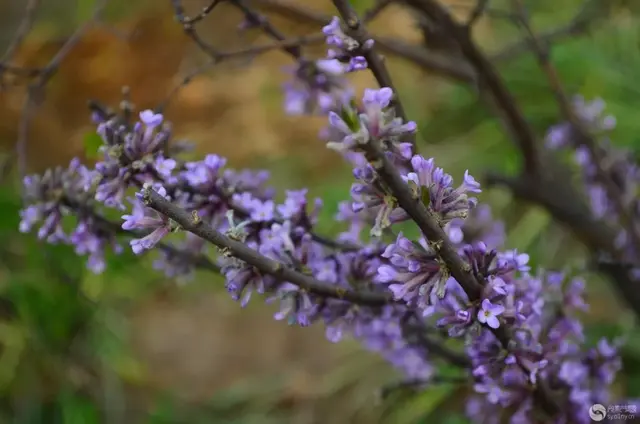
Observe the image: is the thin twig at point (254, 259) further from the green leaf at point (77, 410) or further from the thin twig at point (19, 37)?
the green leaf at point (77, 410)

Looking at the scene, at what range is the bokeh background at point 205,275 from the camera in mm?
762

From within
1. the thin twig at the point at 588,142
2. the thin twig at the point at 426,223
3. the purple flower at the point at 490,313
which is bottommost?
the thin twig at the point at 588,142

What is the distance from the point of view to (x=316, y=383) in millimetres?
835

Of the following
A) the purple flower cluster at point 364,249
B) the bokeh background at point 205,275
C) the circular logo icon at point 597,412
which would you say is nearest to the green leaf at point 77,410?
the bokeh background at point 205,275

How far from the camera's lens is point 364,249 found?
33cm

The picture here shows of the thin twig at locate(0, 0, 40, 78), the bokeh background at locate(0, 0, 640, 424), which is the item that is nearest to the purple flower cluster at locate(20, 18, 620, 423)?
the thin twig at locate(0, 0, 40, 78)

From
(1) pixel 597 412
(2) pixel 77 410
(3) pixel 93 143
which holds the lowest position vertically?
(2) pixel 77 410

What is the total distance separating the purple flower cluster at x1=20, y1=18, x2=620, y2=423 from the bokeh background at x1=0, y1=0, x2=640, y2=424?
1.09ft

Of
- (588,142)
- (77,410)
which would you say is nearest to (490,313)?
(588,142)

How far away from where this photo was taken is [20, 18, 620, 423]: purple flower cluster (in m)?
0.24

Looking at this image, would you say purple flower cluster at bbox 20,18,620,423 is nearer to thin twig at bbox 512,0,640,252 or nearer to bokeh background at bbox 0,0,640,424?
thin twig at bbox 512,0,640,252

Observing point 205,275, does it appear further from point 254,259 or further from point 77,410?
point 254,259

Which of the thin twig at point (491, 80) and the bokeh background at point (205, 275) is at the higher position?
the thin twig at point (491, 80)

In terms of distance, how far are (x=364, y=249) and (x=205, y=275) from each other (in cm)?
56
